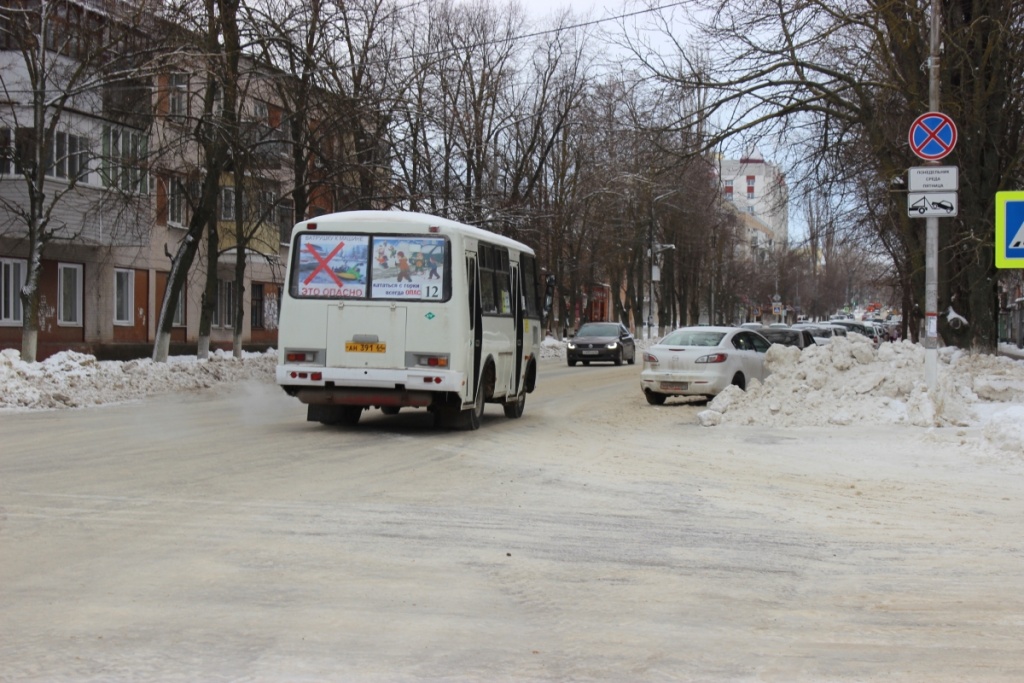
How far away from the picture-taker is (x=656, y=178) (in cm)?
2502

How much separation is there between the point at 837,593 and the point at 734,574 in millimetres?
698

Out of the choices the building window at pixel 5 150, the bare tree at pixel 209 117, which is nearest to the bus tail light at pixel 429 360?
the bare tree at pixel 209 117

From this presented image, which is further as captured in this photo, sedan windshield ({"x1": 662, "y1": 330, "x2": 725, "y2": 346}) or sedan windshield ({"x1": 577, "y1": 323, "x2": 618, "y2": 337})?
sedan windshield ({"x1": 577, "y1": 323, "x2": 618, "y2": 337})

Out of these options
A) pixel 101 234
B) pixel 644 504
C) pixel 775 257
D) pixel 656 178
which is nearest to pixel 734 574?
pixel 644 504

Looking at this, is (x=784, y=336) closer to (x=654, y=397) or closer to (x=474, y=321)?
(x=654, y=397)

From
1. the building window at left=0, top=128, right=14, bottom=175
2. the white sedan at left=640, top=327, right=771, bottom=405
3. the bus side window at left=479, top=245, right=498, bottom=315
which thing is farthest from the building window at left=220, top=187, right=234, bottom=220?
the bus side window at left=479, top=245, right=498, bottom=315

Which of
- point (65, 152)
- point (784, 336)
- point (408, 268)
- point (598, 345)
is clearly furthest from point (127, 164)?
point (598, 345)

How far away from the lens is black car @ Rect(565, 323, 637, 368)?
43.3 meters

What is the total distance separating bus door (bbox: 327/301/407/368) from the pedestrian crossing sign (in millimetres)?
7413

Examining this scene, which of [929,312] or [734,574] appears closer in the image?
[734,574]

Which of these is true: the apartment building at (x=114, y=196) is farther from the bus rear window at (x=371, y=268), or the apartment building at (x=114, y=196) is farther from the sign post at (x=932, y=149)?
the sign post at (x=932, y=149)

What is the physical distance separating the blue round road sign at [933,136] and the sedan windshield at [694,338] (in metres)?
6.91

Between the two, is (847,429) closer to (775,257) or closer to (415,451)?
(415,451)

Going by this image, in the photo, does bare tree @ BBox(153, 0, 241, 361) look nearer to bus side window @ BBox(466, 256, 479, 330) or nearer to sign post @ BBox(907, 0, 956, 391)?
bus side window @ BBox(466, 256, 479, 330)
